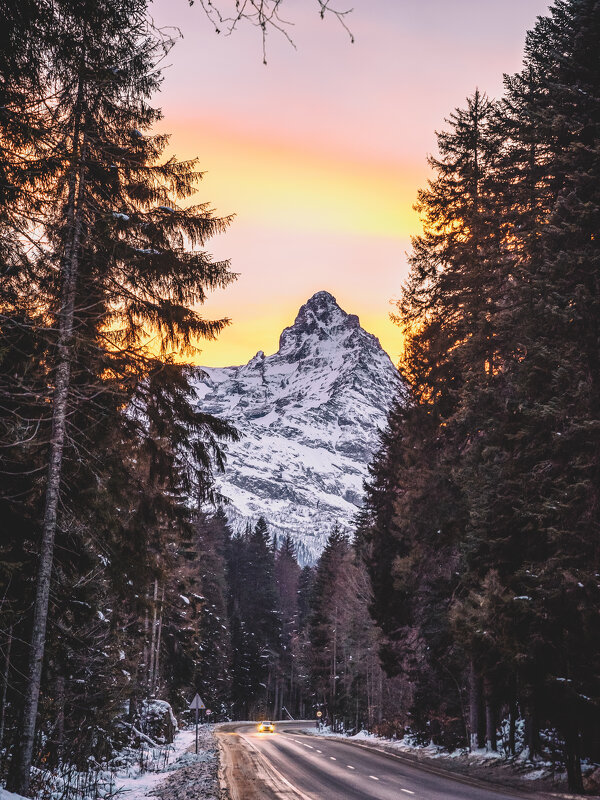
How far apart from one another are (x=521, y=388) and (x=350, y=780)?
11.1 meters

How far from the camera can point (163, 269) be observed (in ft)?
34.1

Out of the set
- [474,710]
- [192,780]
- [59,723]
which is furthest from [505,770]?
[59,723]

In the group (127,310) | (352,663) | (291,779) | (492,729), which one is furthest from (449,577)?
(352,663)

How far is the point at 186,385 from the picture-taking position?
11.0 meters

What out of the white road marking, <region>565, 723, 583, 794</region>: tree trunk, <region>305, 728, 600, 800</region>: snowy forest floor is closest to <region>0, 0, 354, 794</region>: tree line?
the white road marking

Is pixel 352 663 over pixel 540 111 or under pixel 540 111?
under

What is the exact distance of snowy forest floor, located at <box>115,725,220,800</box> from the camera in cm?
1374

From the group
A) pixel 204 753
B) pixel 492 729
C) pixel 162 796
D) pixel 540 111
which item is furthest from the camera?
pixel 204 753

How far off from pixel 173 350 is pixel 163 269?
4.48 feet

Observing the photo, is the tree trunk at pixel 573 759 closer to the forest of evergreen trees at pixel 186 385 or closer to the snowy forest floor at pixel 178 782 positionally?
the forest of evergreen trees at pixel 186 385

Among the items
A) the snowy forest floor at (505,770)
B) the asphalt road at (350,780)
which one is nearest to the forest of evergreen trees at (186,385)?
the snowy forest floor at (505,770)

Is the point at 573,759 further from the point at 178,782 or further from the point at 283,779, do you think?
the point at 178,782

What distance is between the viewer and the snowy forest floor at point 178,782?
45.1 ft

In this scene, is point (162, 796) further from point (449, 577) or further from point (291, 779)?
point (449, 577)
